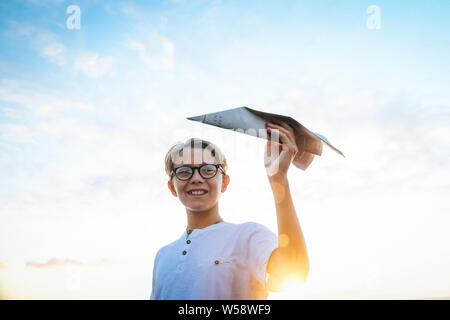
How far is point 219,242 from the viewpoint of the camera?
285 centimetres

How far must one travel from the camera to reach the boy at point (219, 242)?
2279 mm

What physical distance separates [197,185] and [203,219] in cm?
39

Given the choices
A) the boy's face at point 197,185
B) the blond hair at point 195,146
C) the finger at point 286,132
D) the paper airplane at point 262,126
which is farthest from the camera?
the blond hair at point 195,146

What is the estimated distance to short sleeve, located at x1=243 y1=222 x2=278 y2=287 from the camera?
8.03 ft

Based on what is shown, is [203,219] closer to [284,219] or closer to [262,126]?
[284,219]

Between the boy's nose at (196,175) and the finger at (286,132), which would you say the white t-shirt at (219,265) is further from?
the finger at (286,132)

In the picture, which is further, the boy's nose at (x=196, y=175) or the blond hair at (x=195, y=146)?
the blond hair at (x=195, y=146)

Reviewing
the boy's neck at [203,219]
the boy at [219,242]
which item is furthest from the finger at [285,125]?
the boy's neck at [203,219]

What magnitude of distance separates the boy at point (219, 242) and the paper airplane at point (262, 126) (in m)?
0.08
